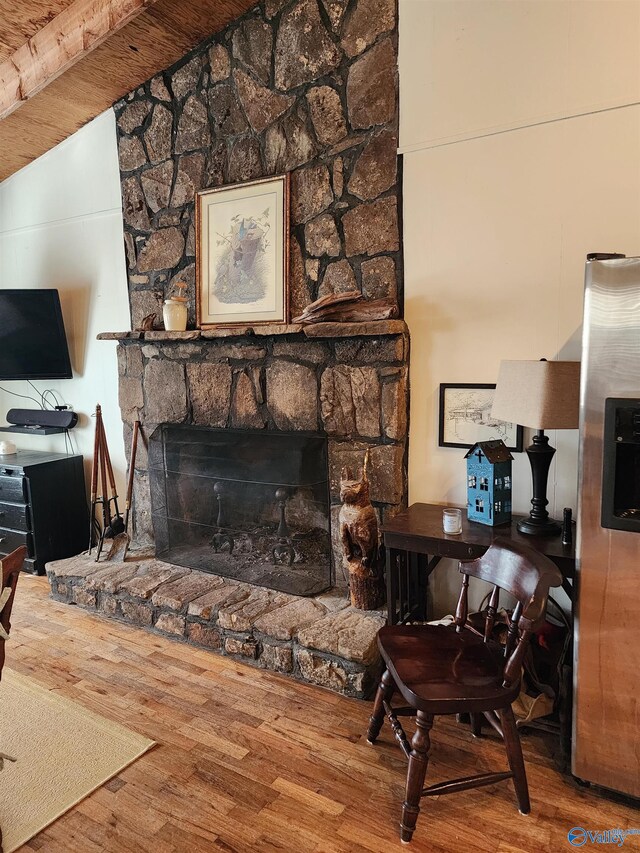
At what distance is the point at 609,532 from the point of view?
1.66 metres

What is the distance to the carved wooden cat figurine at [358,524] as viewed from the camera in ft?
8.34

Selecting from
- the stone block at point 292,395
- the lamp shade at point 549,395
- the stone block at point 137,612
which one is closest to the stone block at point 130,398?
the stone block at point 292,395

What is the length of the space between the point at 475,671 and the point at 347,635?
2.53ft

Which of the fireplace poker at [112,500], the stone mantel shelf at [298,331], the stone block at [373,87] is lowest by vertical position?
the fireplace poker at [112,500]

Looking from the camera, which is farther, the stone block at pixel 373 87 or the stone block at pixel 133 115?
the stone block at pixel 133 115

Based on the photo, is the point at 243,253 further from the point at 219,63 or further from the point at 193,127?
the point at 219,63

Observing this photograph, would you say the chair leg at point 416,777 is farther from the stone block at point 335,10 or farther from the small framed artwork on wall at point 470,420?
the stone block at point 335,10

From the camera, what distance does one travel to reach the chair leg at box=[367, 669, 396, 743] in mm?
1965

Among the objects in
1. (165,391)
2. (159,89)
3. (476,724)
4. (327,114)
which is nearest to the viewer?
(476,724)

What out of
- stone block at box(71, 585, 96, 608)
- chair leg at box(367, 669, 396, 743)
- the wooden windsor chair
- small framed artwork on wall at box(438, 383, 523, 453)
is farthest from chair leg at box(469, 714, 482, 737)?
stone block at box(71, 585, 96, 608)

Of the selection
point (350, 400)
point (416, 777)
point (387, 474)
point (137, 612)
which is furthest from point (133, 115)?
point (416, 777)

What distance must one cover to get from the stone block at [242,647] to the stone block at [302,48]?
274 cm

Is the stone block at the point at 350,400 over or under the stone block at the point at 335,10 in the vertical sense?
under

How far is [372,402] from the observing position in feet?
8.85
